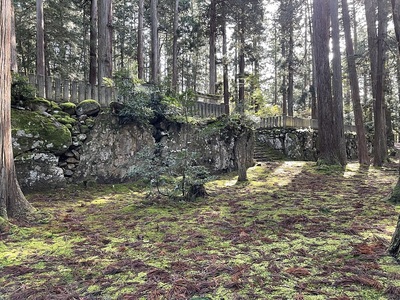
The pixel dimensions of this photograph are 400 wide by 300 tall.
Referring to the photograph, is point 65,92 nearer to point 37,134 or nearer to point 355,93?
point 37,134

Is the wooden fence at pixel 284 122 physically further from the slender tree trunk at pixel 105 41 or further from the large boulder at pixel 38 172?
the large boulder at pixel 38 172

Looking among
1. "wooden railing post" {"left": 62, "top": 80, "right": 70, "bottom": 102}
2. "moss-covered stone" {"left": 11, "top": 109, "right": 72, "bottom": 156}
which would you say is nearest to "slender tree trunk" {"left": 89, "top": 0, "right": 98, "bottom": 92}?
"wooden railing post" {"left": 62, "top": 80, "right": 70, "bottom": 102}

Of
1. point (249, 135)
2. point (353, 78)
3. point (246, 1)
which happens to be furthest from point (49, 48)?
point (353, 78)

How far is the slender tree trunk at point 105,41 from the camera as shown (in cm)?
1005

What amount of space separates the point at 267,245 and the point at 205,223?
118 centimetres

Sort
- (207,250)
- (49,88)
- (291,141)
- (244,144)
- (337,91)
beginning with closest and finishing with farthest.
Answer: (207,250), (49,88), (244,144), (337,91), (291,141)

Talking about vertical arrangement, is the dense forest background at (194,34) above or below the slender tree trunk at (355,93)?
above

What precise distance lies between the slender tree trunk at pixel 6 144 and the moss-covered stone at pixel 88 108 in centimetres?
288

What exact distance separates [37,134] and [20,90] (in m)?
→ 1.08

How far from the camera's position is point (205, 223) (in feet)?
12.9

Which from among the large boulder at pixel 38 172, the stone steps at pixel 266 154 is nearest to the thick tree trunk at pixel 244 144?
the stone steps at pixel 266 154

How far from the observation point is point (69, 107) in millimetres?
6945

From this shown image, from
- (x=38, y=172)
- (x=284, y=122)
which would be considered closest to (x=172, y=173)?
(x=38, y=172)

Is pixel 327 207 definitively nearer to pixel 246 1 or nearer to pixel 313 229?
pixel 313 229
